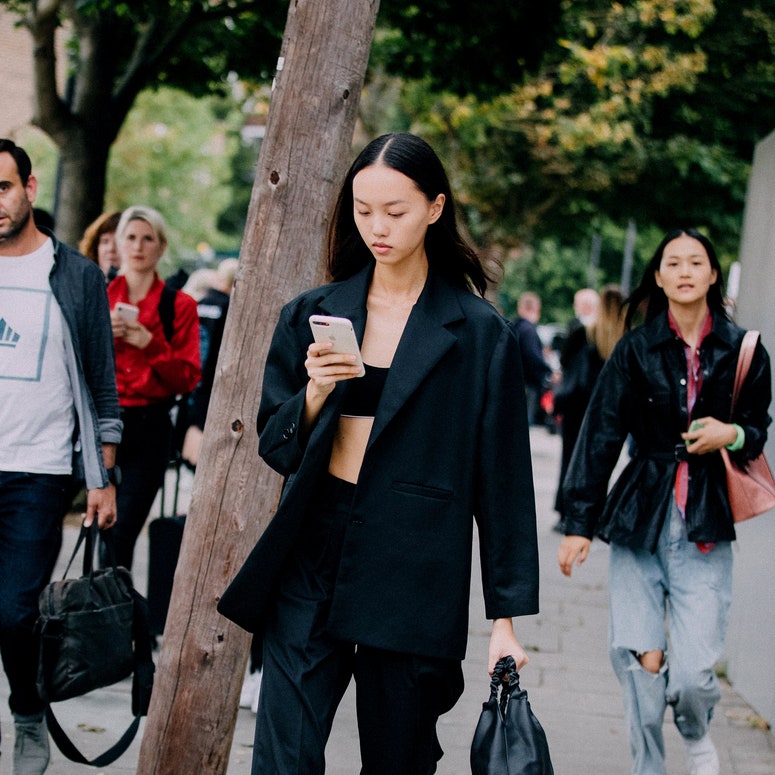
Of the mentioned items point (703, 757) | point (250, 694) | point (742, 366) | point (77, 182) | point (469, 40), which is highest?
point (469, 40)

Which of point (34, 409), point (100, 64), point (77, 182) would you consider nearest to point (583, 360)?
point (77, 182)

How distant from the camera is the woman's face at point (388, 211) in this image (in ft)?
9.77

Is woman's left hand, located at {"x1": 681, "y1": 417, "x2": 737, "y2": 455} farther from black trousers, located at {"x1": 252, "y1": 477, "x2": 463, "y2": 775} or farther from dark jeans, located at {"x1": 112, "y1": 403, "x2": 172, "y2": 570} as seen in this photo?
dark jeans, located at {"x1": 112, "y1": 403, "x2": 172, "y2": 570}

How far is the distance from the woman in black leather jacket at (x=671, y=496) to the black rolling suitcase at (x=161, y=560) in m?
2.09

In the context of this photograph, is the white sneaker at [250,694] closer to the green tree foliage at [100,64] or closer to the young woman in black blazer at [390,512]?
the young woman in black blazer at [390,512]

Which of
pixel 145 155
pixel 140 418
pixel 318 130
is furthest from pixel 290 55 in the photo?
pixel 145 155

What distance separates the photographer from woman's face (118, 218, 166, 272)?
19.6 feet

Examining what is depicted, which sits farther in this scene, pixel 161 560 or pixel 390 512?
pixel 161 560

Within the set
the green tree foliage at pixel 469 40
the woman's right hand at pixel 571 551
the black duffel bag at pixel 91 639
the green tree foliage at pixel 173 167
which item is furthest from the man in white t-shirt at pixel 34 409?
the green tree foliage at pixel 173 167

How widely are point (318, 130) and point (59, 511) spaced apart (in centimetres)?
148

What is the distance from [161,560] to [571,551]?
88.1 inches

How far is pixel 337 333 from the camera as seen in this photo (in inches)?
108

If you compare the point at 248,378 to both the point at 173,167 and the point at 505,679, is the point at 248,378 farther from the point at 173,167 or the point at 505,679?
the point at 173,167

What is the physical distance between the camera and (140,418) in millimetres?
5820
